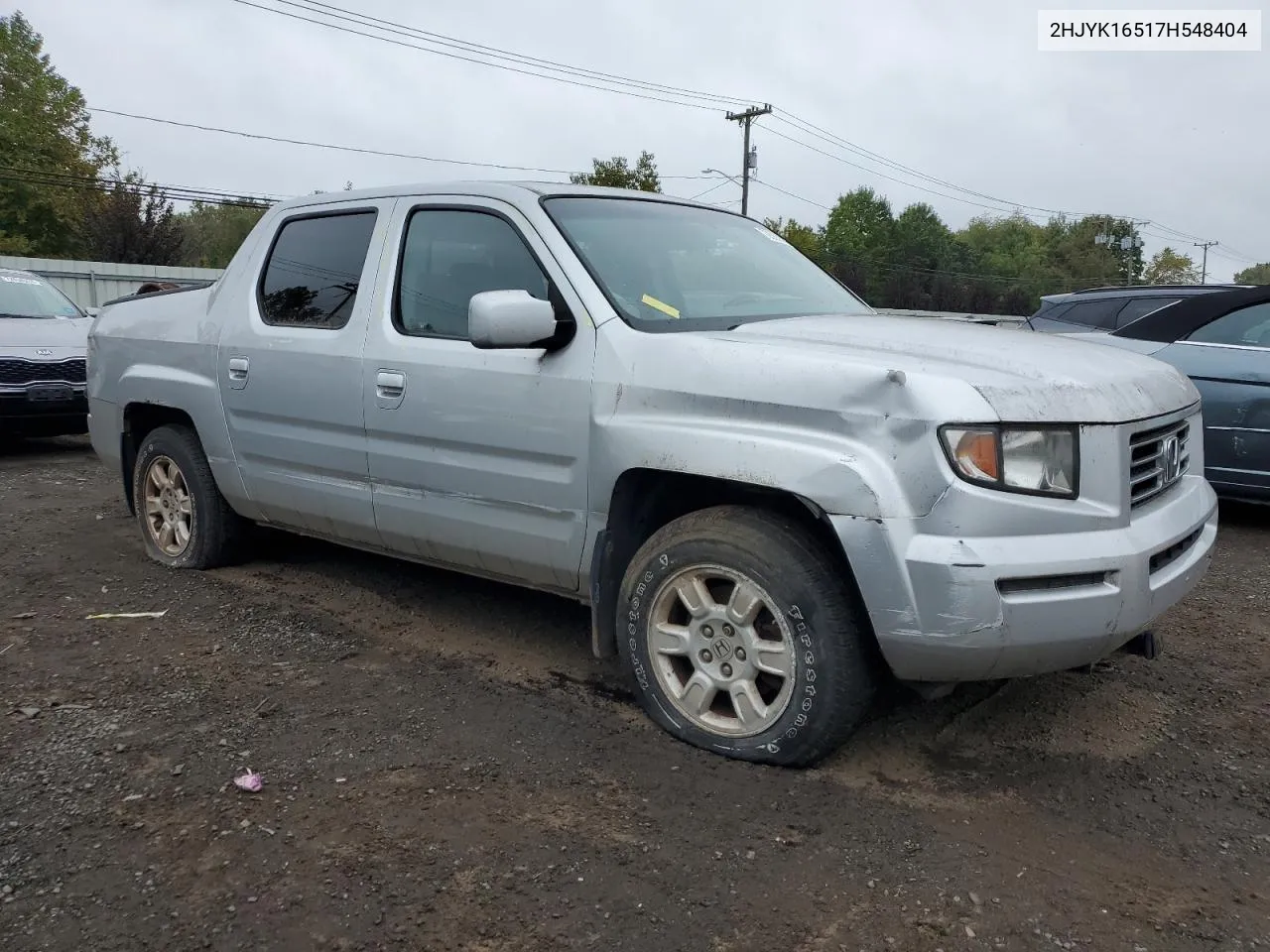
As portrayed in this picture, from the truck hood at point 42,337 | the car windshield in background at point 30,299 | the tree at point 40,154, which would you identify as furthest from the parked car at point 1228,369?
the tree at point 40,154

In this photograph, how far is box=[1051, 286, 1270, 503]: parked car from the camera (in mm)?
6398

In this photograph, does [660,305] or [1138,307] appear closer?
[660,305]

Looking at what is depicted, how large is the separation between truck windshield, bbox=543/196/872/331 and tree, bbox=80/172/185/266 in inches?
1330

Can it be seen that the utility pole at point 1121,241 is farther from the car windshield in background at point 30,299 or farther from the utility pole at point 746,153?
A: the car windshield in background at point 30,299

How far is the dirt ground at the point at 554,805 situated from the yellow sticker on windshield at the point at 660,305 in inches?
54.1

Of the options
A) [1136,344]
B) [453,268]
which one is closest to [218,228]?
[1136,344]

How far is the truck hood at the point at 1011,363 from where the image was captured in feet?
9.12

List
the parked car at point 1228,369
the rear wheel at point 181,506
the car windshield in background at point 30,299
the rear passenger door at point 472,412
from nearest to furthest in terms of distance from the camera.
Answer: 1. the rear passenger door at point 472,412
2. the rear wheel at point 181,506
3. the parked car at point 1228,369
4. the car windshield in background at point 30,299

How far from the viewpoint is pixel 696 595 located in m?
3.21

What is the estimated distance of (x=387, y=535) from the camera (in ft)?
13.8

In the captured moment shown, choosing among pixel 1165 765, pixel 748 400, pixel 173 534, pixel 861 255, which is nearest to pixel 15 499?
pixel 173 534

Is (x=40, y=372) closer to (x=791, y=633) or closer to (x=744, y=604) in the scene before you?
(x=744, y=604)

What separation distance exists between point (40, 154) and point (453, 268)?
4332cm

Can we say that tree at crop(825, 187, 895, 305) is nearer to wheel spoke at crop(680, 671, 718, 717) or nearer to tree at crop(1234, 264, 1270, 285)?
tree at crop(1234, 264, 1270, 285)
